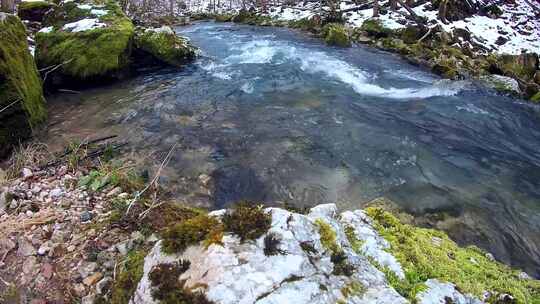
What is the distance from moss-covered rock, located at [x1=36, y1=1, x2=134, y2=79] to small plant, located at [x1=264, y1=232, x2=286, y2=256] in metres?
8.36

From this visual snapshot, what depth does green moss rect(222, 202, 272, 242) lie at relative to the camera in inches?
96.9

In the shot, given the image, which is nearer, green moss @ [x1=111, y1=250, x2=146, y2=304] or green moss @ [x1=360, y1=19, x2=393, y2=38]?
green moss @ [x1=111, y1=250, x2=146, y2=304]

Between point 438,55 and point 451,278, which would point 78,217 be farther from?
point 438,55

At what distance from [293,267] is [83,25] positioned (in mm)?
10340

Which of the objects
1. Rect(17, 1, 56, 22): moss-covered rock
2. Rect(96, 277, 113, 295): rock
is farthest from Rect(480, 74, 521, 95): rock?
Rect(17, 1, 56, 22): moss-covered rock

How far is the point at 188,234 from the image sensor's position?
8.27 feet

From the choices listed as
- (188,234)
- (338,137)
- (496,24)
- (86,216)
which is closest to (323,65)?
(338,137)

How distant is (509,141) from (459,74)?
441cm

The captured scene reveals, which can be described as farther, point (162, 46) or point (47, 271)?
point (162, 46)

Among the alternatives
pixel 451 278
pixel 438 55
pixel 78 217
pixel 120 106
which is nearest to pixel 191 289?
pixel 451 278

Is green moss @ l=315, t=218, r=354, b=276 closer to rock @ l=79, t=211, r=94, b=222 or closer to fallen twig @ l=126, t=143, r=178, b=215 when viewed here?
fallen twig @ l=126, t=143, r=178, b=215

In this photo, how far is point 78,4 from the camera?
11008 millimetres

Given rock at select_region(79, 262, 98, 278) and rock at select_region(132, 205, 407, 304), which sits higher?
rock at select_region(132, 205, 407, 304)

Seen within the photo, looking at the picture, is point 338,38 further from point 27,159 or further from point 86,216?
point 86,216
